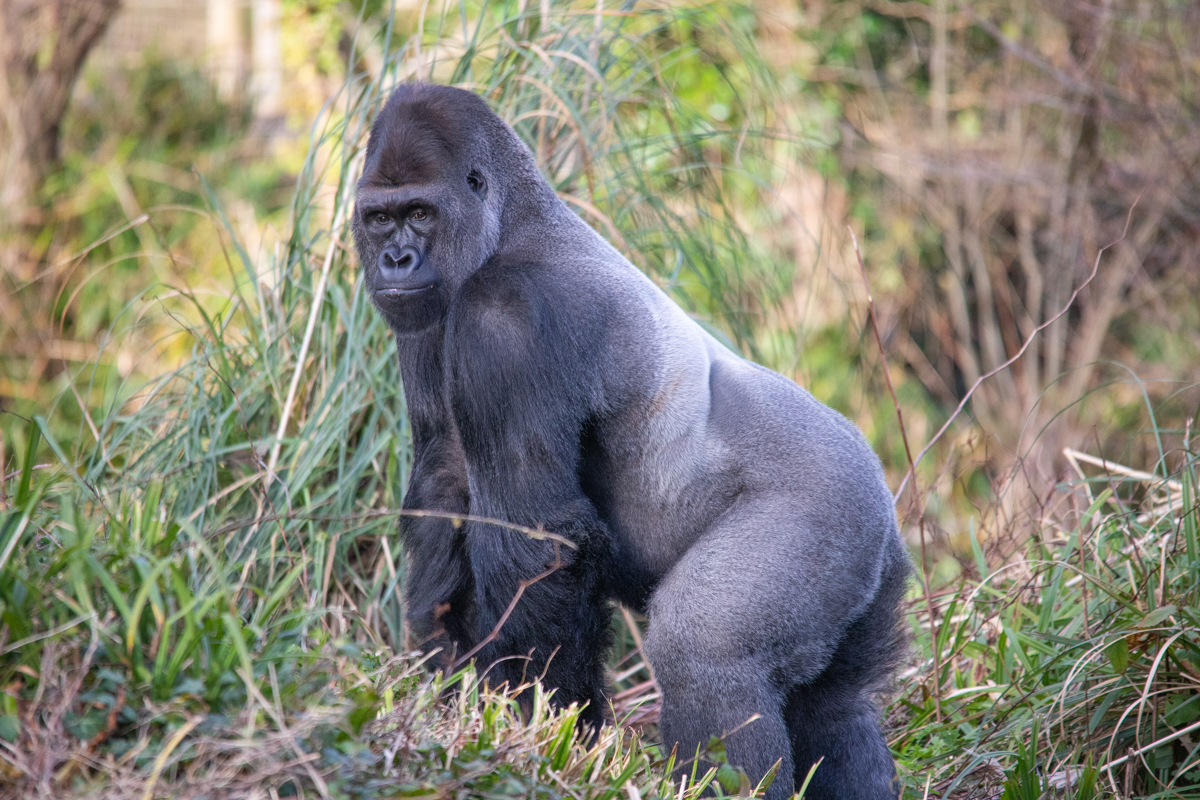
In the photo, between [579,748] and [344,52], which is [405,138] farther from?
[344,52]

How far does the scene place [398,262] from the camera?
8.21 feet

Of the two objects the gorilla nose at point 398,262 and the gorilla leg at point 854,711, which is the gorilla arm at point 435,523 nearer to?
the gorilla nose at point 398,262

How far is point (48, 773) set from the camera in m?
1.51

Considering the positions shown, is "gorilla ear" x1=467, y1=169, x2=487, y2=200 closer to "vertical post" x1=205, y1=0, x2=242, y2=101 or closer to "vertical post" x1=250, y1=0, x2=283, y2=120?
"vertical post" x1=205, y1=0, x2=242, y2=101

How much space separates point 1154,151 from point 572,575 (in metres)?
6.11

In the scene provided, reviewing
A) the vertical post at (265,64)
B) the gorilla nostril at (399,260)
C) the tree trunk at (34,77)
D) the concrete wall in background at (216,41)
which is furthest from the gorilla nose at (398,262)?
the vertical post at (265,64)

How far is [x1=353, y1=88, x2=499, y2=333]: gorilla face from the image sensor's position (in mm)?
2504

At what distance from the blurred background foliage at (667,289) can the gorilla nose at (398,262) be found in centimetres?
69

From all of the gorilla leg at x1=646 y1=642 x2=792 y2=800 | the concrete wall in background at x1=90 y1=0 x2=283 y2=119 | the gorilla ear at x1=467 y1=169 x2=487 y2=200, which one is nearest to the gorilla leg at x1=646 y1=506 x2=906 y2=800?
the gorilla leg at x1=646 y1=642 x2=792 y2=800

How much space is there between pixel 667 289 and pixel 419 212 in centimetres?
123

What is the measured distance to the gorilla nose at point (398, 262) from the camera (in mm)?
2488

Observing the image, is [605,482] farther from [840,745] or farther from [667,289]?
[667,289]

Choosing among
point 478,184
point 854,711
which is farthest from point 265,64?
point 854,711

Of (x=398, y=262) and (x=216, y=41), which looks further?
(x=216, y=41)
